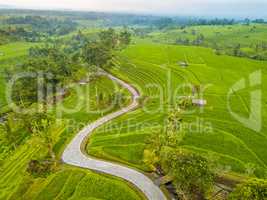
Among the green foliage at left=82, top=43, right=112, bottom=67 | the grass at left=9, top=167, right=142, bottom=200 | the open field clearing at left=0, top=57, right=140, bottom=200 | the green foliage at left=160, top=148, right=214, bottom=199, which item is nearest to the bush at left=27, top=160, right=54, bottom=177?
the open field clearing at left=0, top=57, right=140, bottom=200

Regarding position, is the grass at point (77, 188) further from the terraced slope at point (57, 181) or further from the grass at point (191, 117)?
the grass at point (191, 117)

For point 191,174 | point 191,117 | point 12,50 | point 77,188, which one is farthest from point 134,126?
point 12,50

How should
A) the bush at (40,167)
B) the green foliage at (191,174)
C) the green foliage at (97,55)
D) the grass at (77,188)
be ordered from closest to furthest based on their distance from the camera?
the green foliage at (191,174) → the grass at (77,188) → the bush at (40,167) → the green foliage at (97,55)

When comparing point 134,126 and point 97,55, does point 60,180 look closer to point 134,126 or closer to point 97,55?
point 134,126

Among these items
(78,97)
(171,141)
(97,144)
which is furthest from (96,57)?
(171,141)

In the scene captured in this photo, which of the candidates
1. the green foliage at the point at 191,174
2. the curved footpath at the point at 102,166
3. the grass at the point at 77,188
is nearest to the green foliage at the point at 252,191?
the green foliage at the point at 191,174

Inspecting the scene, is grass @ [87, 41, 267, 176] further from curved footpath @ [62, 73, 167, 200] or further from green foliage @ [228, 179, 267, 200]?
green foliage @ [228, 179, 267, 200]
